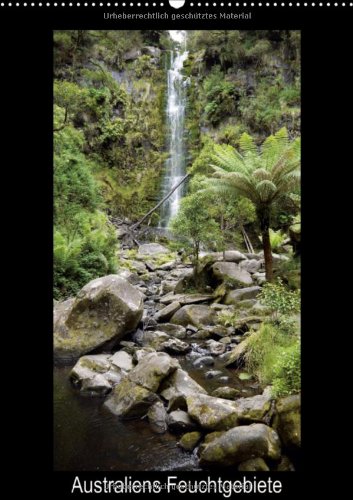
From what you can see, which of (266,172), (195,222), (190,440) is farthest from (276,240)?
(190,440)

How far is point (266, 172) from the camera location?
590 centimetres

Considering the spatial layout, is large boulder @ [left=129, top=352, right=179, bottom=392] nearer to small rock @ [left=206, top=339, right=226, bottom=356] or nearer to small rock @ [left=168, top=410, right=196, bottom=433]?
small rock @ [left=168, top=410, right=196, bottom=433]

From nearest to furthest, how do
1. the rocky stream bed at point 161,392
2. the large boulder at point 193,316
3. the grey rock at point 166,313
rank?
the rocky stream bed at point 161,392
the large boulder at point 193,316
the grey rock at point 166,313

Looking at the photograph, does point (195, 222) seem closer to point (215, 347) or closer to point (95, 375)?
point (215, 347)

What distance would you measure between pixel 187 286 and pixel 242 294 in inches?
59.8

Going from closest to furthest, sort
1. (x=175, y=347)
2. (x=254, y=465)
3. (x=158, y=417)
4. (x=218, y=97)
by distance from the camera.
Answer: (x=254, y=465)
(x=158, y=417)
(x=175, y=347)
(x=218, y=97)

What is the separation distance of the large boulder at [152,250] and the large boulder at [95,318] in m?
6.83

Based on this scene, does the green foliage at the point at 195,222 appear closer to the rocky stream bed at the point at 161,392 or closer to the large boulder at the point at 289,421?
the rocky stream bed at the point at 161,392

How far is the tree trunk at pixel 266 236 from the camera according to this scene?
630 centimetres

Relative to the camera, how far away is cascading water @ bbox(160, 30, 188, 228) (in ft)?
56.9

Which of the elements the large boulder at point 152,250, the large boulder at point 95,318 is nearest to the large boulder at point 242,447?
the large boulder at point 95,318

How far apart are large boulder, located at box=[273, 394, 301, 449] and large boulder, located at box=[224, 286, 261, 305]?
4023 mm

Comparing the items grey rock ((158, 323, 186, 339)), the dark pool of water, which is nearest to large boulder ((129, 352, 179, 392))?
the dark pool of water
